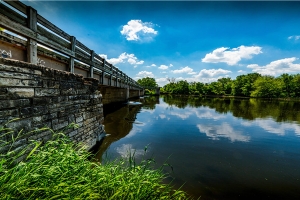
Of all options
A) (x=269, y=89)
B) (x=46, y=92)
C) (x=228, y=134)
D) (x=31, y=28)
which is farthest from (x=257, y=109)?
(x=269, y=89)

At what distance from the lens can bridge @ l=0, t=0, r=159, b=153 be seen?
281 centimetres

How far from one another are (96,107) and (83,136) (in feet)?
5.34

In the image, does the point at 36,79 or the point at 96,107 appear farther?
the point at 96,107

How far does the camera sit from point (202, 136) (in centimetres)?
813

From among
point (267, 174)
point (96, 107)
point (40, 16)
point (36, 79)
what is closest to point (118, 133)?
point (96, 107)

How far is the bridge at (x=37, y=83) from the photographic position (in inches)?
111

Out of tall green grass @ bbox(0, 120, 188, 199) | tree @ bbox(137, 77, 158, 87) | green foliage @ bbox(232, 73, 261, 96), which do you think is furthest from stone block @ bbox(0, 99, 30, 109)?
tree @ bbox(137, 77, 158, 87)

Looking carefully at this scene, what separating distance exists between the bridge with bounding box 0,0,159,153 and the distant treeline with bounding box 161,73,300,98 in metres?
73.2

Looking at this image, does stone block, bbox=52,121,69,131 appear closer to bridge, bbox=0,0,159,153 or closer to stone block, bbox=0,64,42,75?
bridge, bbox=0,0,159,153

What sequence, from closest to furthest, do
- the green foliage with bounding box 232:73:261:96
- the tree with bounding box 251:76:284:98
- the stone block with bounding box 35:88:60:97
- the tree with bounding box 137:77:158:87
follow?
the stone block with bounding box 35:88:60:97, the tree with bounding box 251:76:284:98, the green foliage with bounding box 232:73:261:96, the tree with bounding box 137:77:158:87

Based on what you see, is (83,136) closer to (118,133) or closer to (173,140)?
(118,133)

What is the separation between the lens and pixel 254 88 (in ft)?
225

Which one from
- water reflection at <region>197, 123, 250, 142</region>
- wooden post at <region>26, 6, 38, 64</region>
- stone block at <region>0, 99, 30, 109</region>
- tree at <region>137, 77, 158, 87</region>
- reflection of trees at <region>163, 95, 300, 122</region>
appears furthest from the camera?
tree at <region>137, 77, 158, 87</region>

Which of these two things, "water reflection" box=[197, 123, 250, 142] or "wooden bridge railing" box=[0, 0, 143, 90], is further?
"water reflection" box=[197, 123, 250, 142]
